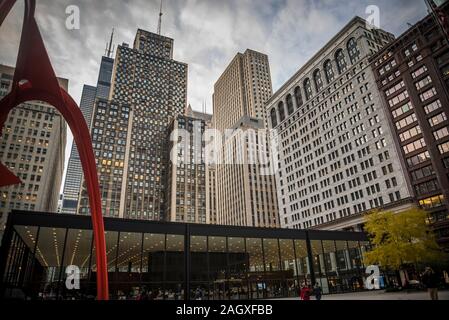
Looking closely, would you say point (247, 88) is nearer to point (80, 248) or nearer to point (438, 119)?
point (438, 119)

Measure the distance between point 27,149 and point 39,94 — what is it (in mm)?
103629

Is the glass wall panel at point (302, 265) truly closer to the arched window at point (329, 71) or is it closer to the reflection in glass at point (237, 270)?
the reflection in glass at point (237, 270)

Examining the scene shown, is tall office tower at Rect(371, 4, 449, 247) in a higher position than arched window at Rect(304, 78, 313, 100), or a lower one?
lower

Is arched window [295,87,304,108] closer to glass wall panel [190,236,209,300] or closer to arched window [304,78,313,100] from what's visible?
arched window [304,78,313,100]

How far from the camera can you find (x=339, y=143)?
81938 mm

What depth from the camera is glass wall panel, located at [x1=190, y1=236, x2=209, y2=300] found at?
1331 inches

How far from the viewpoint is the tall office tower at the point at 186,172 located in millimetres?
132625

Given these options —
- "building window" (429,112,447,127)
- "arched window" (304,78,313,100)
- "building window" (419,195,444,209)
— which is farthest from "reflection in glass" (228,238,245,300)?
"arched window" (304,78,313,100)

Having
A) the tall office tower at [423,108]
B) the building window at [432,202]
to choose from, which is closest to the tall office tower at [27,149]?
the tall office tower at [423,108]

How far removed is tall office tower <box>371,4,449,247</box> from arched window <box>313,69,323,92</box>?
22.7 m

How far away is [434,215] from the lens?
5938 cm

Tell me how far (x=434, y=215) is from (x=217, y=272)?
4895 cm

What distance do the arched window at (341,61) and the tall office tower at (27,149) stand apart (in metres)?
101
